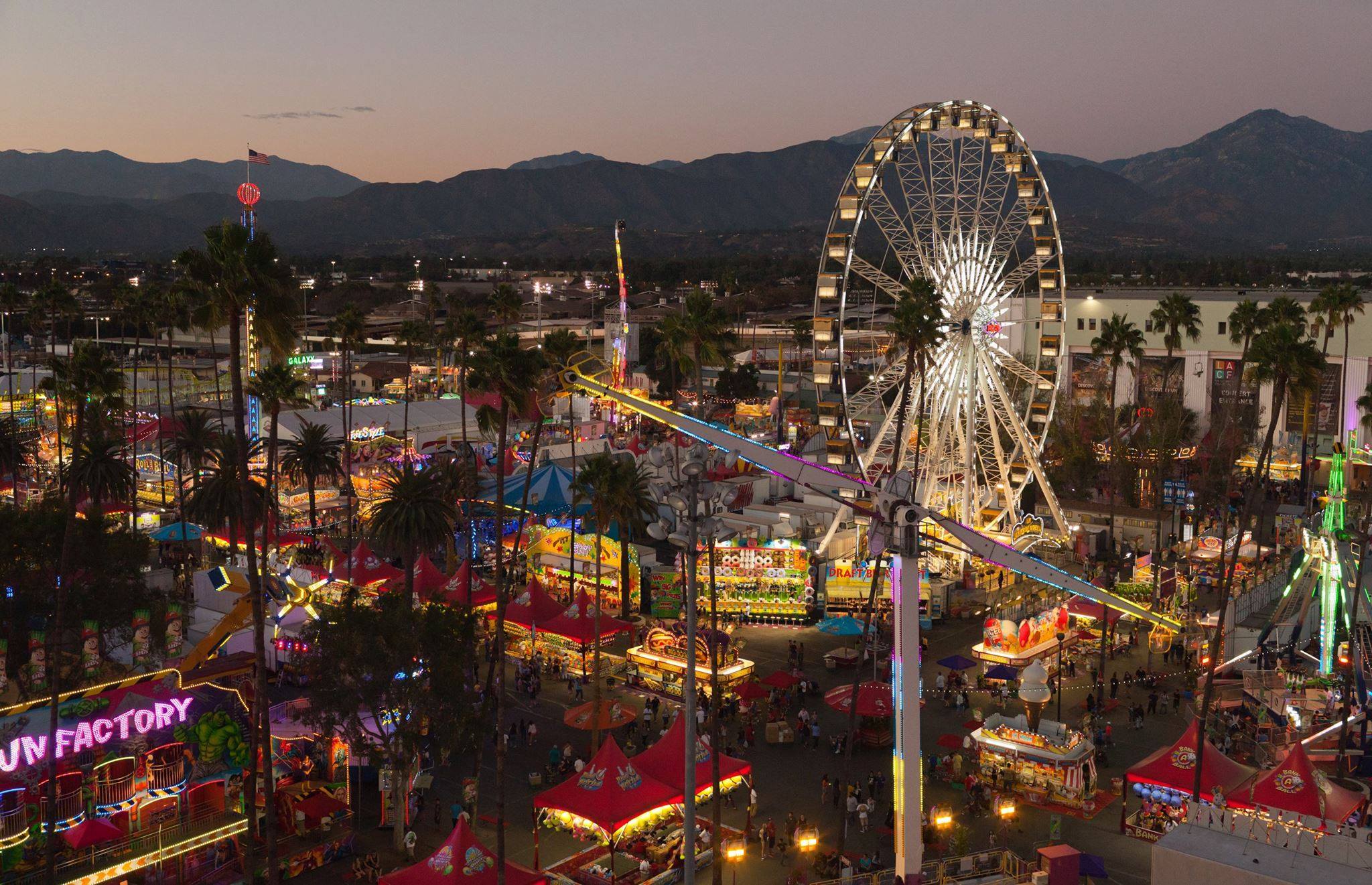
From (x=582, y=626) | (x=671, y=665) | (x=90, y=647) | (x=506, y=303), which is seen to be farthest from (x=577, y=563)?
(x=90, y=647)

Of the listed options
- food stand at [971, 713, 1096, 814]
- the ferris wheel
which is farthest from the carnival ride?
the ferris wheel

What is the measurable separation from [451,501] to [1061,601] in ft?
73.6

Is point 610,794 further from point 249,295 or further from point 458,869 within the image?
point 249,295

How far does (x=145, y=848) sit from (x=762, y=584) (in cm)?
2698

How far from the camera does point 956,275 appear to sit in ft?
158

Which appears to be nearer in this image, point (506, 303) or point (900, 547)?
point (900, 547)

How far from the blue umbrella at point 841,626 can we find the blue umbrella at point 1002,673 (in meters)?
4.81

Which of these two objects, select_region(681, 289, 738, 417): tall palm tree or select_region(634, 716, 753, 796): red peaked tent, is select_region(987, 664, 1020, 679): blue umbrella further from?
select_region(681, 289, 738, 417): tall palm tree

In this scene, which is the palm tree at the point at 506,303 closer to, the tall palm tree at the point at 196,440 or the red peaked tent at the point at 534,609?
the tall palm tree at the point at 196,440

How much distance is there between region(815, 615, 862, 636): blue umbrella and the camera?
4209 centimetres

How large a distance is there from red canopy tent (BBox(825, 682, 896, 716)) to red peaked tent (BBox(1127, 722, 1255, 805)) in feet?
22.7

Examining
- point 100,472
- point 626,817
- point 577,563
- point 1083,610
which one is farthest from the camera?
point 577,563

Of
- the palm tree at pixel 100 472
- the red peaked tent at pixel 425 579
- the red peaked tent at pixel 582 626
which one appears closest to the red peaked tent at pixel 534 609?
the red peaked tent at pixel 582 626

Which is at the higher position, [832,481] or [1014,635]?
[832,481]
